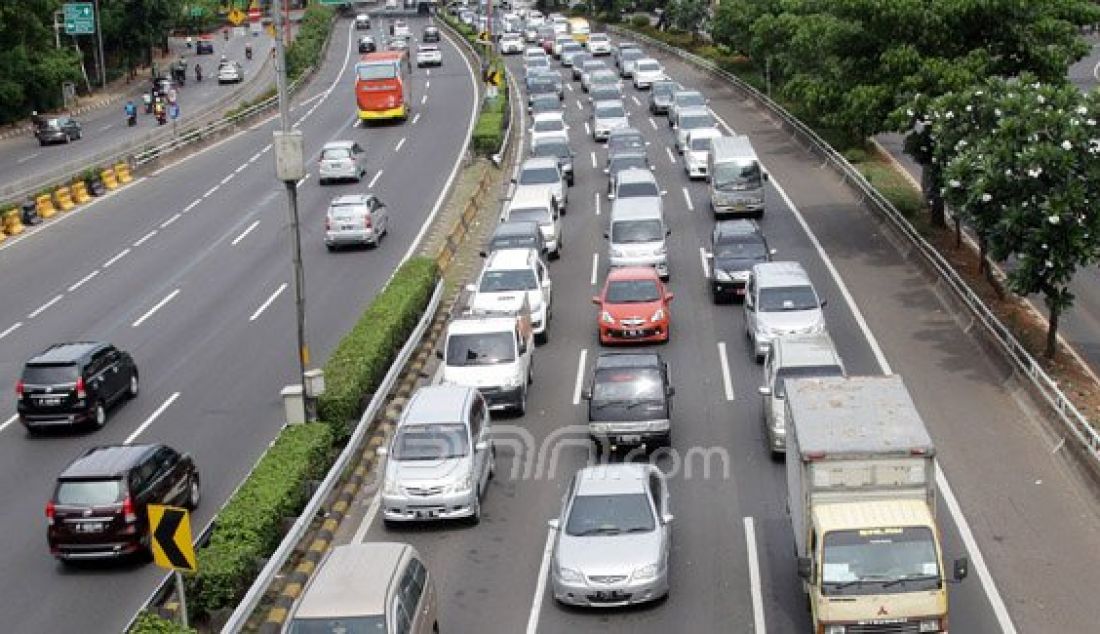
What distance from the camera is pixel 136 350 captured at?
37344 mm

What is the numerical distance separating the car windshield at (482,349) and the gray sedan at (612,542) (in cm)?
816

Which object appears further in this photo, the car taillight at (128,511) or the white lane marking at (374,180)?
the white lane marking at (374,180)

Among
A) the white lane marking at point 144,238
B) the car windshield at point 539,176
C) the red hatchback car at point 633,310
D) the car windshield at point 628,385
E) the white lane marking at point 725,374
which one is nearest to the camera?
the car windshield at point 628,385

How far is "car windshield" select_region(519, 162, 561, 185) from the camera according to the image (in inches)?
2024

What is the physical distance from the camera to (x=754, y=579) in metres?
23.2

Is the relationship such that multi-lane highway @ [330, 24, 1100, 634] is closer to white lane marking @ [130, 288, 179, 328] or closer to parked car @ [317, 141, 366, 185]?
white lane marking @ [130, 288, 179, 328]

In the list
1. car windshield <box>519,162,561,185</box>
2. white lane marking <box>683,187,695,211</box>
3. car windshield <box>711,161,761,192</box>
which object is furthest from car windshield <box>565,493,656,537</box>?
white lane marking <box>683,187,695,211</box>

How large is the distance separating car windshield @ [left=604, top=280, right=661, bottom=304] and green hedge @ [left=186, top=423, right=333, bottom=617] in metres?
10.2

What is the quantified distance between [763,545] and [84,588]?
10884 mm

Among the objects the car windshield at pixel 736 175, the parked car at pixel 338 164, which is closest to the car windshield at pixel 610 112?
the parked car at pixel 338 164

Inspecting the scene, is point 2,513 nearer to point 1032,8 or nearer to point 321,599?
point 321,599

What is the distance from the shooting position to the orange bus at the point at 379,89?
245ft

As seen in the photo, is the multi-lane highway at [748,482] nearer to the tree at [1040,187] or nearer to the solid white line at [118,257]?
the tree at [1040,187]

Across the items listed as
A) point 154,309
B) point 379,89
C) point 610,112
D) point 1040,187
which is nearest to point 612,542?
point 1040,187
